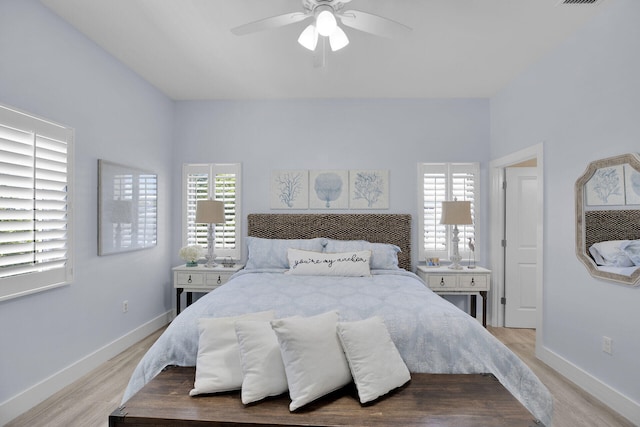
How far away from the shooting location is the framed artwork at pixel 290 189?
404 centimetres

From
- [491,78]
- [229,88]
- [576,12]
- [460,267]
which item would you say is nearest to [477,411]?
[460,267]

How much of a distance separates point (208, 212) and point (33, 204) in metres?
1.63

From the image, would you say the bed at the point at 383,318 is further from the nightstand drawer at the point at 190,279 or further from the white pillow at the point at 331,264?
the nightstand drawer at the point at 190,279

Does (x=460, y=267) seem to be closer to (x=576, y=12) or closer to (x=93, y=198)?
(x=576, y=12)

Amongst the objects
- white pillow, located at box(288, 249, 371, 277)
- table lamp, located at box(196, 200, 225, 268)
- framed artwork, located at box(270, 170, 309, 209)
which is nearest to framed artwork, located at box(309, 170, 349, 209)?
framed artwork, located at box(270, 170, 309, 209)

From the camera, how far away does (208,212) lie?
3686mm

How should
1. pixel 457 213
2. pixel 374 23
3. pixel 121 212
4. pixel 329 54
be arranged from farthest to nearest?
pixel 457 213 → pixel 121 212 → pixel 329 54 → pixel 374 23

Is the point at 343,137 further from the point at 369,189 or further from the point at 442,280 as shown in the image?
the point at 442,280

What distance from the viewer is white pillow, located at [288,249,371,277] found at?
124 inches

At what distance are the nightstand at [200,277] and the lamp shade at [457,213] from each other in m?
2.43

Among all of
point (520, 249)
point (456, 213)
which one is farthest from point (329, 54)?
point (520, 249)

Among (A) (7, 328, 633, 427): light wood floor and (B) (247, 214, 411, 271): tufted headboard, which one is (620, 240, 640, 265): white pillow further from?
(B) (247, 214, 411, 271): tufted headboard

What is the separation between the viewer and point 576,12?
2.36 metres

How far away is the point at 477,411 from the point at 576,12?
275 cm
